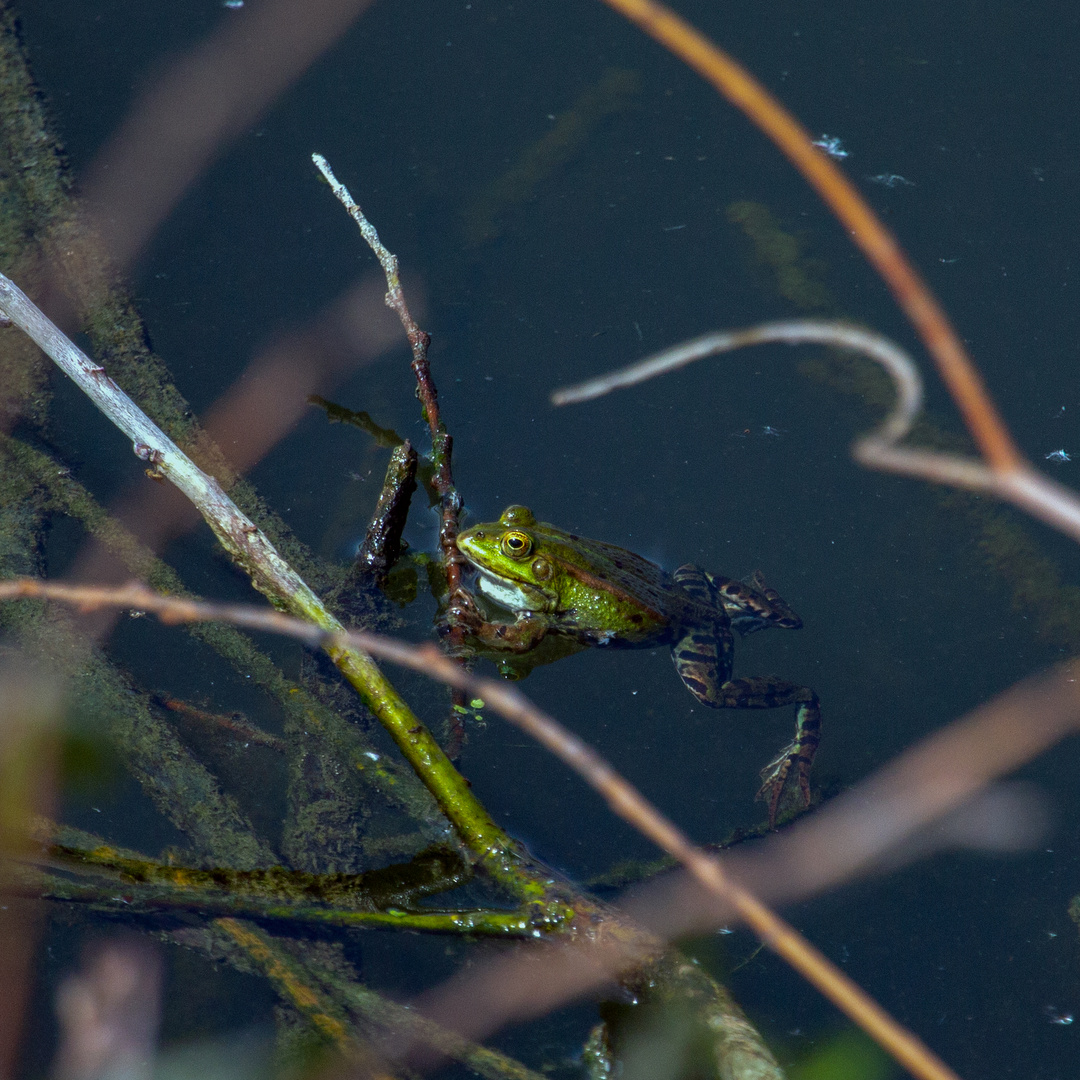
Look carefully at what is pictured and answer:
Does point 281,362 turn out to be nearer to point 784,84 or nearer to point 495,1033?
point 495,1033

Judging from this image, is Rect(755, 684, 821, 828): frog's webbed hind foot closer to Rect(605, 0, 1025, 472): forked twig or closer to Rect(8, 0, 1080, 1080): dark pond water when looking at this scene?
Rect(8, 0, 1080, 1080): dark pond water

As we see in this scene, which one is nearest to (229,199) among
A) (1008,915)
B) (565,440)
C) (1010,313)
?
(565,440)

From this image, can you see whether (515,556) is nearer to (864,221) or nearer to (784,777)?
(784,777)

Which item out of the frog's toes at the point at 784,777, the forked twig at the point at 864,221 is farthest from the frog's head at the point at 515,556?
the forked twig at the point at 864,221

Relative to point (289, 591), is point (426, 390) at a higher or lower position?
higher

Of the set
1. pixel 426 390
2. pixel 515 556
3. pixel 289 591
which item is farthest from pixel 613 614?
pixel 289 591

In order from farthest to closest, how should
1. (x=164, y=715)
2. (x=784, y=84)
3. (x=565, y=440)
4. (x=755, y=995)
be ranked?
(x=784, y=84), (x=565, y=440), (x=164, y=715), (x=755, y=995)

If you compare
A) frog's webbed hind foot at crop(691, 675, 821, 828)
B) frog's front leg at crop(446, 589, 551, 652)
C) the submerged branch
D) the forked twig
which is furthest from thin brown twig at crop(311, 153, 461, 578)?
the forked twig
